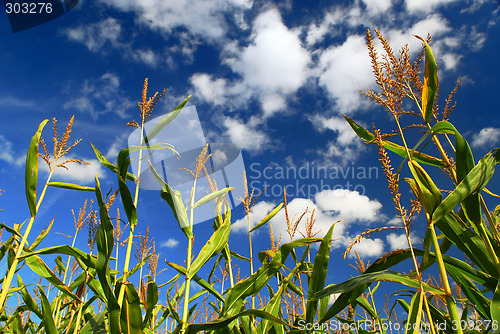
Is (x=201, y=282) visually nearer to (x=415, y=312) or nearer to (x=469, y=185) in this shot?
(x=415, y=312)

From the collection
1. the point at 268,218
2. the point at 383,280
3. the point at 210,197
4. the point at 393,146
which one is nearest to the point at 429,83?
the point at 393,146

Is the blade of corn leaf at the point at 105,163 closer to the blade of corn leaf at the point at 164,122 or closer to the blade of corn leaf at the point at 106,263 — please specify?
the blade of corn leaf at the point at 164,122

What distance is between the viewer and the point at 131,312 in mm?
1535

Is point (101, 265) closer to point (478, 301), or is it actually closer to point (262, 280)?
point (262, 280)

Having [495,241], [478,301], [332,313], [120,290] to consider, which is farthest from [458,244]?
[120,290]

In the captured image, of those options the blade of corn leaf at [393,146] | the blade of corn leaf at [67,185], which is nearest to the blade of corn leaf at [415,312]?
the blade of corn leaf at [393,146]

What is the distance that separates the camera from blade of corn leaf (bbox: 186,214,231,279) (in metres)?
1.77

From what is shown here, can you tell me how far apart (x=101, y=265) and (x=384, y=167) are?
4.70 ft

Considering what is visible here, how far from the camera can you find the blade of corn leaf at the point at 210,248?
1.77 metres

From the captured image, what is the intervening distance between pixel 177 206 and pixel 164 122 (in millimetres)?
587

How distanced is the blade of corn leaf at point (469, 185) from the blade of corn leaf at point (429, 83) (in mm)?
348

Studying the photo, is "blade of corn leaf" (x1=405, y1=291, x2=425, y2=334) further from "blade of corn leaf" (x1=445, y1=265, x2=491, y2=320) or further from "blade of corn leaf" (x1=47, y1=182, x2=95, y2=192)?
"blade of corn leaf" (x1=47, y1=182, x2=95, y2=192)

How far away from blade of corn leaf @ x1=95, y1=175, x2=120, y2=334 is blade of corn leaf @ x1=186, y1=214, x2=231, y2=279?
0.44 metres

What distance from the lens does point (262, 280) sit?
179 cm
